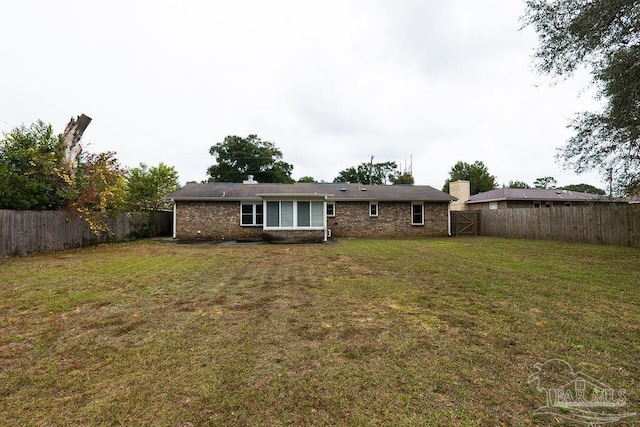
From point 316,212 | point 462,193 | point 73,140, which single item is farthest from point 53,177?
point 462,193

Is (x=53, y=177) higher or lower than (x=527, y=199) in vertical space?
higher

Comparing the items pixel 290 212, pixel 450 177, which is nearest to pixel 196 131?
pixel 290 212

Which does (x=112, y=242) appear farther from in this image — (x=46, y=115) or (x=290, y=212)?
(x=290, y=212)

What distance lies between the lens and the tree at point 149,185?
22141 millimetres

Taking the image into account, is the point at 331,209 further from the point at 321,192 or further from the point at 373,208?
the point at 373,208

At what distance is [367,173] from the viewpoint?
54062 millimetres

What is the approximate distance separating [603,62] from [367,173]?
4536cm

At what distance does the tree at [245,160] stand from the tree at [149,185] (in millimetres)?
17669

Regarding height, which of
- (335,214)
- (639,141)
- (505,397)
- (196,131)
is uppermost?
(196,131)

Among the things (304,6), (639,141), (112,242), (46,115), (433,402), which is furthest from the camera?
(112,242)

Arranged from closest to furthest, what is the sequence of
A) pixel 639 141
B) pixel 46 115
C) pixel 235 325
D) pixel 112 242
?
1. pixel 235 325
2. pixel 639 141
3. pixel 46 115
4. pixel 112 242

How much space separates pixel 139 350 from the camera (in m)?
3.06

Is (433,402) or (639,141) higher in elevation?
(639,141)

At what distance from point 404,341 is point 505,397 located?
44.8 inches
